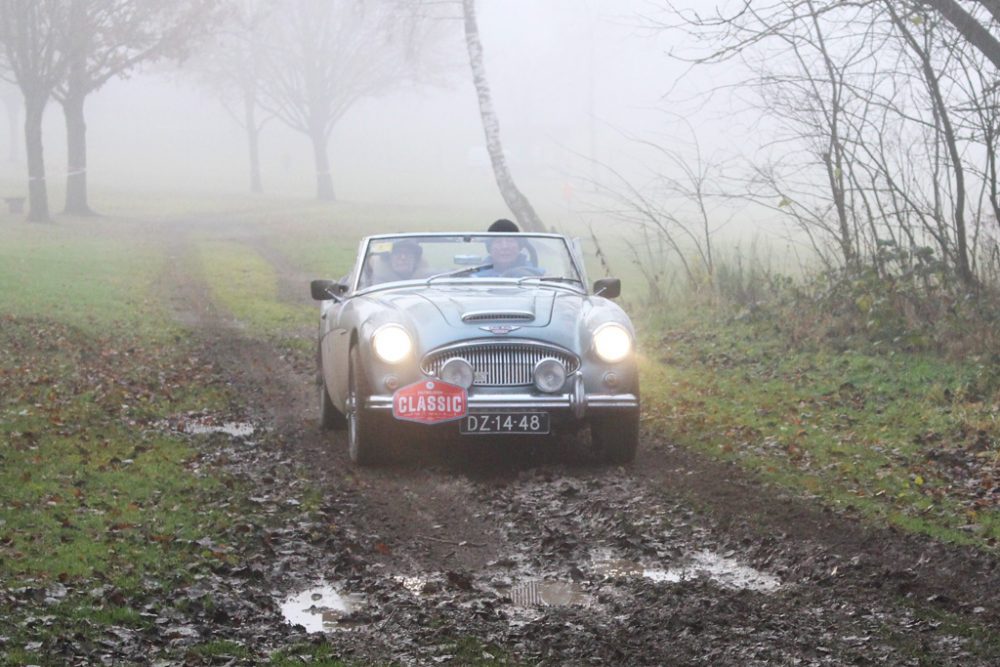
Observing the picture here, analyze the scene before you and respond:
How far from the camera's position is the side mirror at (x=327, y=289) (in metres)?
10.3

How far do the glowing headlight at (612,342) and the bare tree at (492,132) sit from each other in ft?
61.2

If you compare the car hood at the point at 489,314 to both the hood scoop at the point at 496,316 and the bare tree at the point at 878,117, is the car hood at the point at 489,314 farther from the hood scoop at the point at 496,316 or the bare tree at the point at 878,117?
the bare tree at the point at 878,117

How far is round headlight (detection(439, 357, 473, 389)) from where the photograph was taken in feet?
27.5

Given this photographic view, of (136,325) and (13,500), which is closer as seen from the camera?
(13,500)

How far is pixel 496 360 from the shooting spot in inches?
333

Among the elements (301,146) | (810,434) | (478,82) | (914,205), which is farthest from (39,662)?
(301,146)

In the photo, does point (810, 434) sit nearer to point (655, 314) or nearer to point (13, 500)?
point (13, 500)

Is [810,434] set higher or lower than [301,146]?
lower

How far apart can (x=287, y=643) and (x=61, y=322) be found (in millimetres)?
12937

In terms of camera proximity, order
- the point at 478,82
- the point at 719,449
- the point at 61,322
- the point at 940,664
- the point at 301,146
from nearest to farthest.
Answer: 1. the point at 940,664
2. the point at 719,449
3. the point at 61,322
4. the point at 478,82
5. the point at 301,146

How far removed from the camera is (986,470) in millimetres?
8312

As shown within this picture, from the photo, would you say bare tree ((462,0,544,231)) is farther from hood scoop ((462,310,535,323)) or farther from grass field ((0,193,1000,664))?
hood scoop ((462,310,535,323))

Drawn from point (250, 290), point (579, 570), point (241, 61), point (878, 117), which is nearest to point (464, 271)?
point (579, 570)

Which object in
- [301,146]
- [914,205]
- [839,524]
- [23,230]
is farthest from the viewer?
[301,146]
